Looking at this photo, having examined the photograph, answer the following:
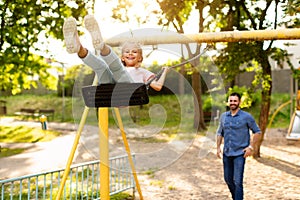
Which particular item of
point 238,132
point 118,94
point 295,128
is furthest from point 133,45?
point 295,128

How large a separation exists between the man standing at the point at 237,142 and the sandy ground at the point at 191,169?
1.04 feet

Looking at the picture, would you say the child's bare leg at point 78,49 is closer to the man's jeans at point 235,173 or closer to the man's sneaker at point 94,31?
the man's sneaker at point 94,31

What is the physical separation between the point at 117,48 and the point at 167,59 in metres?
0.55

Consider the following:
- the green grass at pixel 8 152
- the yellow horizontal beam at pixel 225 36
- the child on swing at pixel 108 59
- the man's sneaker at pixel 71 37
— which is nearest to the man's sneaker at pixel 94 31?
the child on swing at pixel 108 59

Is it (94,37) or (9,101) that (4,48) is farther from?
(9,101)

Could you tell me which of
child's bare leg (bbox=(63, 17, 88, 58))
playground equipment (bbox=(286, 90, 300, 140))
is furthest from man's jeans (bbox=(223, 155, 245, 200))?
playground equipment (bbox=(286, 90, 300, 140))

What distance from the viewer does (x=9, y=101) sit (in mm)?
30766

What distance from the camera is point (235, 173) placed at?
5.56 metres

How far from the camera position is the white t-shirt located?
3.85 m

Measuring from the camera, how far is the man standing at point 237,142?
18.2 feet

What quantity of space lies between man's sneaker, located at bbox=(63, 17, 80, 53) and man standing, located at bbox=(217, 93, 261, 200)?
2.76m

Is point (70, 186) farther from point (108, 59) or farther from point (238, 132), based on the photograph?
point (108, 59)

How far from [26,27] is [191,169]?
20.4ft

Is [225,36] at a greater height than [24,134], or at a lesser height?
greater
